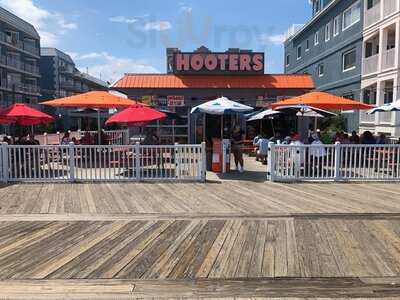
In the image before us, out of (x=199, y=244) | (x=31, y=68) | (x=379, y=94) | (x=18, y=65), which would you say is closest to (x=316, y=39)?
(x=379, y=94)

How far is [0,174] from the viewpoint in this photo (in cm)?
1052

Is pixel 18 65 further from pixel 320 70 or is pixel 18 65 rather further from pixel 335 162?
pixel 335 162

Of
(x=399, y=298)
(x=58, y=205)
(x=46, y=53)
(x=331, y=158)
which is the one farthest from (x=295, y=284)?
(x=46, y=53)

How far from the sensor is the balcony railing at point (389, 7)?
20.4 metres

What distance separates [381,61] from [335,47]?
22.7 ft

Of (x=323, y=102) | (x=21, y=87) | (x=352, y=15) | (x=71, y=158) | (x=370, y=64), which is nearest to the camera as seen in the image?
(x=71, y=158)

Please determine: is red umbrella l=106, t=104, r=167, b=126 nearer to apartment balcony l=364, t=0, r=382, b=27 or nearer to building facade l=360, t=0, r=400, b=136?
building facade l=360, t=0, r=400, b=136

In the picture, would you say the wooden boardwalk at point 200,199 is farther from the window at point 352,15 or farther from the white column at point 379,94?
the window at point 352,15

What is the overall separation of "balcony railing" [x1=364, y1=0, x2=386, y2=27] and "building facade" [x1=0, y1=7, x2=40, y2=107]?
44.1 m

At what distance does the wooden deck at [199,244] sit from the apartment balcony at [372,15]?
16.4 m

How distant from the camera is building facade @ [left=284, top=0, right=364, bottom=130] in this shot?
25312 mm

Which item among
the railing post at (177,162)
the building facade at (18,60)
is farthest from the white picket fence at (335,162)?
the building facade at (18,60)

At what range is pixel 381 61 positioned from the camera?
72.1 ft

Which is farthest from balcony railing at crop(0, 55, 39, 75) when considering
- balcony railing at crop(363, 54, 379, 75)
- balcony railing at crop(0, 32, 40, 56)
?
balcony railing at crop(363, 54, 379, 75)
